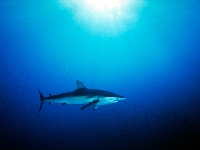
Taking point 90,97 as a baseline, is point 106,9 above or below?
above

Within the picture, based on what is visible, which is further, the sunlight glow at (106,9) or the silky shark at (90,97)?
the sunlight glow at (106,9)

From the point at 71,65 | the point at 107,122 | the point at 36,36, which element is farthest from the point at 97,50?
the point at 107,122

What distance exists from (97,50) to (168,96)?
4619 cm

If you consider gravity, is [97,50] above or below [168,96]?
above

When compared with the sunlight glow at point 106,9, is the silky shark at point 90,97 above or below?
below

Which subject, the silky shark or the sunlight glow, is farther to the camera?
the sunlight glow

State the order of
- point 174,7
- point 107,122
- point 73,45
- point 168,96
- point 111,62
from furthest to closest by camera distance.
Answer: point 111,62
point 73,45
point 168,96
point 174,7
point 107,122

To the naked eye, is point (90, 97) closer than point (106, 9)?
Yes

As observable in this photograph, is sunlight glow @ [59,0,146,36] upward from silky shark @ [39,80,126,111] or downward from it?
upward

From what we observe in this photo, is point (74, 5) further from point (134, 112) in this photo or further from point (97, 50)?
point (97, 50)

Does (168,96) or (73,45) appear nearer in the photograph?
(168,96)

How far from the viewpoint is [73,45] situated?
6500 centimetres

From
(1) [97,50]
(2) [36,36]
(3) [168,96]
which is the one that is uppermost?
(1) [97,50]

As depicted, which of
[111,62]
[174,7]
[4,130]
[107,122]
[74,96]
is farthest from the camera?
[111,62]
